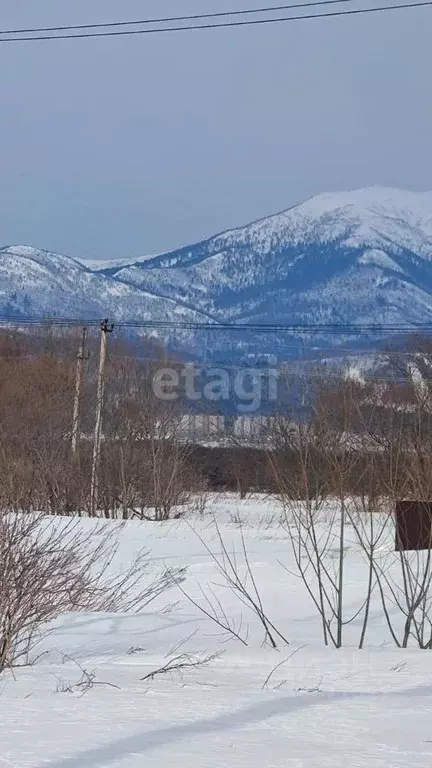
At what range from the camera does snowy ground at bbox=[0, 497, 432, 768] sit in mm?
4641

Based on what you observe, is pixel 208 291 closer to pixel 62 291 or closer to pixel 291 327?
pixel 62 291

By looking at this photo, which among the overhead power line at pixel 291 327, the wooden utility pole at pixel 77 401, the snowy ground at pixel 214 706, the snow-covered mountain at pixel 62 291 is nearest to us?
the snowy ground at pixel 214 706

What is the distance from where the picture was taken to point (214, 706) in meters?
5.69

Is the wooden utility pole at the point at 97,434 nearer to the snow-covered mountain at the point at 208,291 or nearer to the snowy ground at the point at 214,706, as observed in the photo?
the snowy ground at the point at 214,706

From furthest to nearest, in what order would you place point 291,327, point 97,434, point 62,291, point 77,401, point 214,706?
point 62,291, point 291,327, point 77,401, point 97,434, point 214,706

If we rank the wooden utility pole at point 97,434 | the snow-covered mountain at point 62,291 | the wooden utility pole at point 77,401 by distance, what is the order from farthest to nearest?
the snow-covered mountain at point 62,291
the wooden utility pole at point 77,401
the wooden utility pole at point 97,434

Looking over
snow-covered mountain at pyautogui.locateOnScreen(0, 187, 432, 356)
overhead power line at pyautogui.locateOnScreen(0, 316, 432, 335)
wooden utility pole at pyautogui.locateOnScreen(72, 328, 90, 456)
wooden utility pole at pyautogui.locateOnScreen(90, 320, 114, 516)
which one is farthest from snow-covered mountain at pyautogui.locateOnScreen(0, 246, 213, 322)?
wooden utility pole at pyautogui.locateOnScreen(90, 320, 114, 516)

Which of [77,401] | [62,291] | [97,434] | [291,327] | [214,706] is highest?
[62,291]

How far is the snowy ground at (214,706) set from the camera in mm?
4641

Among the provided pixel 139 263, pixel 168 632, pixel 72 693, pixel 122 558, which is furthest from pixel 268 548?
pixel 139 263

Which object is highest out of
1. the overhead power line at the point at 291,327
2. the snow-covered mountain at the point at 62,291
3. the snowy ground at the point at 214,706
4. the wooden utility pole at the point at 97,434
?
the snow-covered mountain at the point at 62,291

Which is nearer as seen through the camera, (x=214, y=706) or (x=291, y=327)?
(x=214, y=706)

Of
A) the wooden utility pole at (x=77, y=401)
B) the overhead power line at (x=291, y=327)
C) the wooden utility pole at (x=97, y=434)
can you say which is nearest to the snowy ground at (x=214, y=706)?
the wooden utility pole at (x=97, y=434)

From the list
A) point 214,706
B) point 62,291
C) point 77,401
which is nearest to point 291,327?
point 77,401
